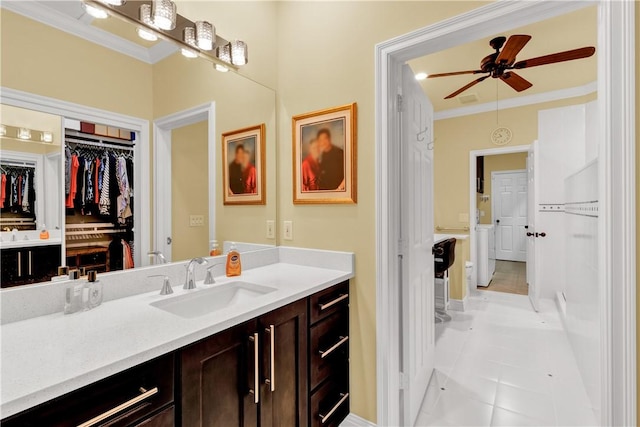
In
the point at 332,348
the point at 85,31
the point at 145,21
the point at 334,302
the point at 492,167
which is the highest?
the point at 492,167

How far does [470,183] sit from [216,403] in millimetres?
4460

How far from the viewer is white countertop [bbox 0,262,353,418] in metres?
0.65

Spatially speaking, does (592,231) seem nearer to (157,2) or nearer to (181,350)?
(181,350)

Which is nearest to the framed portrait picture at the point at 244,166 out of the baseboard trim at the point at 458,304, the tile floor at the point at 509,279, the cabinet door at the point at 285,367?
the cabinet door at the point at 285,367

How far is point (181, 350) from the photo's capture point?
2.95ft

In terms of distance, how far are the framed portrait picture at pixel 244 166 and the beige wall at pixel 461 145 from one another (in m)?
3.56

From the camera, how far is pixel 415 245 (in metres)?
1.81

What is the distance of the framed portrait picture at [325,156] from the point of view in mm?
1723

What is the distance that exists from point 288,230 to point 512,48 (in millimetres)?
2141

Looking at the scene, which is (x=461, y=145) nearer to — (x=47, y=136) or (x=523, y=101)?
(x=523, y=101)

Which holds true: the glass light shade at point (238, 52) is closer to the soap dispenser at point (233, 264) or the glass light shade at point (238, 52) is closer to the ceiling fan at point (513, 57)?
the soap dispenser at point (233, 264)

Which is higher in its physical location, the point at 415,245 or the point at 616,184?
the point at 616,184

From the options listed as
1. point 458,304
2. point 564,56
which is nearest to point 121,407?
point 564,56

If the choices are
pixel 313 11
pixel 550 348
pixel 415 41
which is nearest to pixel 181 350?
pixel 415 41
